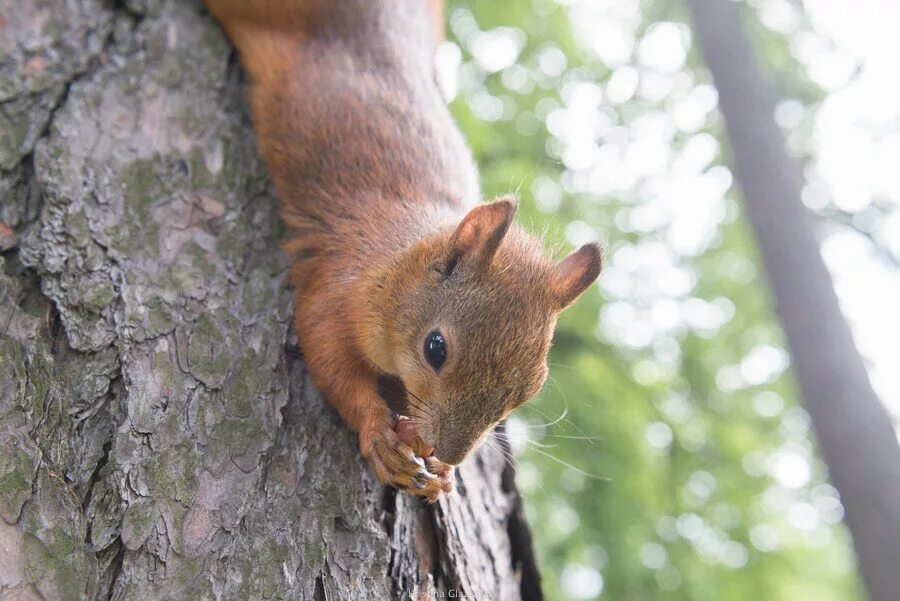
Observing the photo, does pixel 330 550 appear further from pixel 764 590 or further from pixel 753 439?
pixel 753 439

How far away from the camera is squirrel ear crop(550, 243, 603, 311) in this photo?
2.53m

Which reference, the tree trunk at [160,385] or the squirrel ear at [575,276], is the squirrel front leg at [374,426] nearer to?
the tree trunk at [160,385]

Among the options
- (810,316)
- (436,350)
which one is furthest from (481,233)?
(810,316)

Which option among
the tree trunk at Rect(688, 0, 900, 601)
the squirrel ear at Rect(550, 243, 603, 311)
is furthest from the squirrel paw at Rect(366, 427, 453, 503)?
the tree trunk at Rect(688, 0, 900, 601)

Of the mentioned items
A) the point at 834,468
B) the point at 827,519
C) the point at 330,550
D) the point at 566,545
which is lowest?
the point at 827,519

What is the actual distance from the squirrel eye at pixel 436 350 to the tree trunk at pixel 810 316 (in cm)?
389

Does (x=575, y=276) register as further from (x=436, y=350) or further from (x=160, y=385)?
(x=160, y=385)

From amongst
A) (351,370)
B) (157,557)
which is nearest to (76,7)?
(351,370)

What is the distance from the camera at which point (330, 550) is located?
1933 millimetres

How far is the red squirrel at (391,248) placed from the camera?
2.25 m

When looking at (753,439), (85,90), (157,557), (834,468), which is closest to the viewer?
(157,557)

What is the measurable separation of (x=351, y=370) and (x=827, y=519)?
21.6 feet

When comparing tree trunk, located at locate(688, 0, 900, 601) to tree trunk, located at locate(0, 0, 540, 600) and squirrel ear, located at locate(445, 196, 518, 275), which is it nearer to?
tree trunk, located at locate(0, 0, 540, 600)

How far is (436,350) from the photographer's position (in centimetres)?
231
